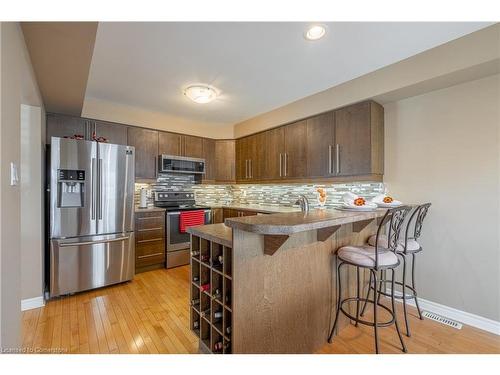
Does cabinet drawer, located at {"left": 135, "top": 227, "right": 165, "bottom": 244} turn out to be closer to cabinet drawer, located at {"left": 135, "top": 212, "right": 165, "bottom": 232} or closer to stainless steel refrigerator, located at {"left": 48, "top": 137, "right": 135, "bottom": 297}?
cabinet drawer, located at {"left": 135, "top": 212, "right": 165, "bottom": 232}

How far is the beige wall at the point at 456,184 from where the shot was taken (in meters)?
2.01

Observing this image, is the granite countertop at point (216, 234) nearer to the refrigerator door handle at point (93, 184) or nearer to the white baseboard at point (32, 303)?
the refrigerator door handle at point (93, 184)

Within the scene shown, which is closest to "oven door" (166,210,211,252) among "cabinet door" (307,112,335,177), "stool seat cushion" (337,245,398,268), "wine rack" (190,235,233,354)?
"wine rack" (190,235,233,354)

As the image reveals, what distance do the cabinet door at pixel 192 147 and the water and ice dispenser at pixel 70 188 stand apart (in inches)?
68.3

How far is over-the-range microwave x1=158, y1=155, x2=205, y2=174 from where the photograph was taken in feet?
12.4

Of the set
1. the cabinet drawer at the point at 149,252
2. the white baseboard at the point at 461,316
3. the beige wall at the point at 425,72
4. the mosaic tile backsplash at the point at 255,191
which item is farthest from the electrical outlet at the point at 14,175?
the white baseboard at the point at 461,316

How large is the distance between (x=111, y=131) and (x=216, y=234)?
285cm

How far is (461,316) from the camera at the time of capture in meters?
2.16

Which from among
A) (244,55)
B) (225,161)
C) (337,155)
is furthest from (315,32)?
(225,161)

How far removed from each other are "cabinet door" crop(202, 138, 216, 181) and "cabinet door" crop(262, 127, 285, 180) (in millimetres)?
1101

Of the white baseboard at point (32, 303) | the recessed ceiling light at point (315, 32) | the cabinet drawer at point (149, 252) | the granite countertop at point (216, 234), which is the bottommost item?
the white baseboard at point (32, 303)

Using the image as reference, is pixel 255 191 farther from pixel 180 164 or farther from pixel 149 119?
pixel 149 119
